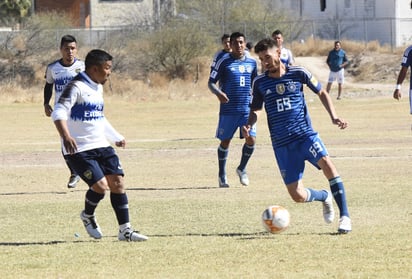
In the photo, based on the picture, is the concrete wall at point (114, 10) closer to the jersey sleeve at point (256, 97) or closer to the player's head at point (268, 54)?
the jersey sleeve at point (256, 97)

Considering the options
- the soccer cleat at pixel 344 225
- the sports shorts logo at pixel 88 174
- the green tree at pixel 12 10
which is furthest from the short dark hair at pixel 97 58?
the green tree at pixel 12 10

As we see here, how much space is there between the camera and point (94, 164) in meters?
9.70

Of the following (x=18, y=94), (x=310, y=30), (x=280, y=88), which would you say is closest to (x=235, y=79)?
(x=280, y=88)

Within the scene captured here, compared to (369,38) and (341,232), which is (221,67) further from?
(369,38)

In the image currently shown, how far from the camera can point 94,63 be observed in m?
9.68

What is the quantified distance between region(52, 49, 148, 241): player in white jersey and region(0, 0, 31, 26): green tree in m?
53.2

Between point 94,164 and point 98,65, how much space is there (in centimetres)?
94

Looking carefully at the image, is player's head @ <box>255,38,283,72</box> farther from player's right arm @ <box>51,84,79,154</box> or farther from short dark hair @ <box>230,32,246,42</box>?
short dark hair @ <box>230,32,246,42</box>

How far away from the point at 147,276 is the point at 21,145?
15442 millimetres

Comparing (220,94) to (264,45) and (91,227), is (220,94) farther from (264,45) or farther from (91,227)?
(91,227)

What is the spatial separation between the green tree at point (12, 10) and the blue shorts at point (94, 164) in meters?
53.3

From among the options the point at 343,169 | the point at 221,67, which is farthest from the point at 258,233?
the point at 343,169

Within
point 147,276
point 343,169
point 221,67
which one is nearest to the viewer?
point 147,276

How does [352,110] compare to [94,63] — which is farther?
[352,110]
